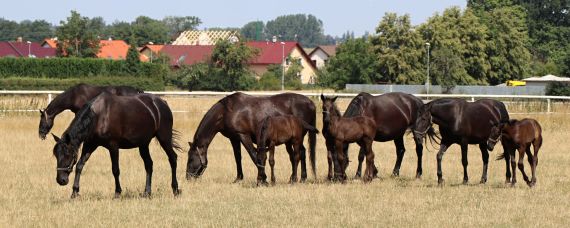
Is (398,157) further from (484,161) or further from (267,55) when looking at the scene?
(267,55)

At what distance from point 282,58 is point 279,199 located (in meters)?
94.7

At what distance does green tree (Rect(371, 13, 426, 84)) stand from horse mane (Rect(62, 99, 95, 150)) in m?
62.4

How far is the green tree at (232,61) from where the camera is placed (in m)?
75.7

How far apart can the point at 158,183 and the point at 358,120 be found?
346 cm

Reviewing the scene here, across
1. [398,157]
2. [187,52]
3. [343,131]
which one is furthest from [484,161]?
[187,52]

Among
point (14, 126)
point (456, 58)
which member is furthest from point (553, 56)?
point (14, 126)

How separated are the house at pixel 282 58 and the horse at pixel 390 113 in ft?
287

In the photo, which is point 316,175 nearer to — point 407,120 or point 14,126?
point 407,120

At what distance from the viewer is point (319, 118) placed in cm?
3133

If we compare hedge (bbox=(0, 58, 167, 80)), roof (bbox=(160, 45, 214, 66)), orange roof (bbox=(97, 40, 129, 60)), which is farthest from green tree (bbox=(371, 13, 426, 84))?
orange roof (bbox=(97, 40, 129, 60))

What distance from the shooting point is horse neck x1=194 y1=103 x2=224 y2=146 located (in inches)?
641

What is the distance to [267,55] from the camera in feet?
368

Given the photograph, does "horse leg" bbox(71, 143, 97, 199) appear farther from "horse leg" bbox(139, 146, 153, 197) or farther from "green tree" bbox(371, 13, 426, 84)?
"green tree" bbox(371, 13, 426, 84)

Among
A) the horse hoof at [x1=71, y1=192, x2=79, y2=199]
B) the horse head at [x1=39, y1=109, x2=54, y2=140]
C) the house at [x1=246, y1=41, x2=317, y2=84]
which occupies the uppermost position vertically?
the house at [x1=246, y1=41, x2=317, y2=84]
